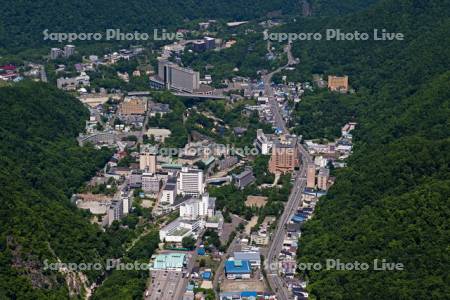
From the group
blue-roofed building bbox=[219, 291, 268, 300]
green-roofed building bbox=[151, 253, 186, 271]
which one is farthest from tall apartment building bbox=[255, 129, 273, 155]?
blue-roofed building bbox=[219, 291, 268, 300]

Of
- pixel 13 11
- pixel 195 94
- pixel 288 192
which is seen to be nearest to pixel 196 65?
pixel 195 94

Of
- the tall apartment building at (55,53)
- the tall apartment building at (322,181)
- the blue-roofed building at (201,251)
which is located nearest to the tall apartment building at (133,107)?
the tall apartment building at (55,53)

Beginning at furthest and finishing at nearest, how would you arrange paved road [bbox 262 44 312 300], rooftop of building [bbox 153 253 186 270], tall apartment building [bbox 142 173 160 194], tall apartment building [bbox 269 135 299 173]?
1. tall apartment building [bbox 269 135 299 173]
2. tall apartment building [bbox 142 173 160 194]
3. rooftop of building [bbox 153 253 186 270]
4. paved road [bbox 262 44 312 300]

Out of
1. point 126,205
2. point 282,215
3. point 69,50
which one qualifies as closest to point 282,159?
point 282,215

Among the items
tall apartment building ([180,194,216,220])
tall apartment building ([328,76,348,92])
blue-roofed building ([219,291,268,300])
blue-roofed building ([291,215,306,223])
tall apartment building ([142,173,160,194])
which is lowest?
blue-roofed building ([219,291,268,300])

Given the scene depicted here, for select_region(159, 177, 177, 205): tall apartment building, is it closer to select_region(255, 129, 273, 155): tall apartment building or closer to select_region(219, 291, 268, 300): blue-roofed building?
select_region(255, 129, 273, 155): tall apartment building

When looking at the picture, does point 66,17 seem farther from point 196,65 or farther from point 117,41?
point 196,65

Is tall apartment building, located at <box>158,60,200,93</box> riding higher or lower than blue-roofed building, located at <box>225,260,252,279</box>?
higher
